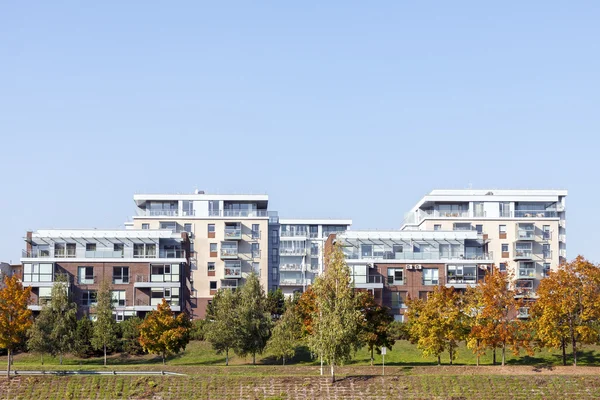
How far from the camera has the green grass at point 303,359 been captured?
74.9 meters

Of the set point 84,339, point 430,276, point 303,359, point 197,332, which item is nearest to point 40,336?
point 84,339

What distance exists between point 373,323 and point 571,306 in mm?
15745

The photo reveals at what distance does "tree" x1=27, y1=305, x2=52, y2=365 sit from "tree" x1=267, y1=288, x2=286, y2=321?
2086 cm

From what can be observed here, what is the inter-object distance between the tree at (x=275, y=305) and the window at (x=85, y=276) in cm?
1850

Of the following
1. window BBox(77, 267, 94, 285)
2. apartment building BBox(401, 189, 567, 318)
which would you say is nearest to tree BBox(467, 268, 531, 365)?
apartment building BBox(401, 189, 567, 318)

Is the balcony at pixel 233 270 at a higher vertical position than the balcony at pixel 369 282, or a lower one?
higher

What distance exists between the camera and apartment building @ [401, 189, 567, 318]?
112m

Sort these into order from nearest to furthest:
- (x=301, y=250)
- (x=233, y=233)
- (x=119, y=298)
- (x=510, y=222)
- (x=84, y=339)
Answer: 1. (x=84, y=339)
2. (x=119, y=298)
3. (x=233, y=233)
4. (x=510, y=222)
5. (x=301, y=250)

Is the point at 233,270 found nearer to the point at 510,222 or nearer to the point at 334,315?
the point at 510,222

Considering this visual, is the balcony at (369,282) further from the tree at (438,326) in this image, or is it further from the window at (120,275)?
the window at (120,275)

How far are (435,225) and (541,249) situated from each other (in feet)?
45.4

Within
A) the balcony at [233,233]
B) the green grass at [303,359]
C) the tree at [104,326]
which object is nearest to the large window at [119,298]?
the green grass at [303,359]

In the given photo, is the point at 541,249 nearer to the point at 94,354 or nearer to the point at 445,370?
the point at 445,370

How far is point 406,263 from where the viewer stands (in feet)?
316
